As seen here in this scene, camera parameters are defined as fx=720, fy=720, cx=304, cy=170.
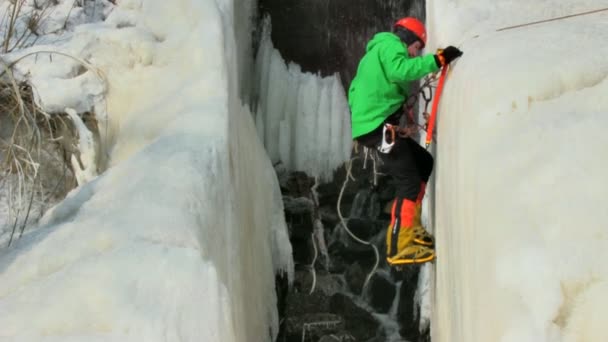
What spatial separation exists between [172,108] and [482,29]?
4.70 feet

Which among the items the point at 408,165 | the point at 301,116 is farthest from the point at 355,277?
the point at 408,165

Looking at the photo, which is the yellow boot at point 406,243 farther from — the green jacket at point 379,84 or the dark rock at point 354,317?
the dark rock at point 354,317

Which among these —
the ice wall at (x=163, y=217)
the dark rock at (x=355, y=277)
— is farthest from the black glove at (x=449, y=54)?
the dark rock at (x=355, y=277)

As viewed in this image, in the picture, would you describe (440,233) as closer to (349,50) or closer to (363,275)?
(363,275)

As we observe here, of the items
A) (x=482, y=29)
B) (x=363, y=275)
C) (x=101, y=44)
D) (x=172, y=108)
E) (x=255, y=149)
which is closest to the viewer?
(x=482, y=29)

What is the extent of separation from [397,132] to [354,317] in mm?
1600

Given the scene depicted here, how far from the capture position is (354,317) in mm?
4398

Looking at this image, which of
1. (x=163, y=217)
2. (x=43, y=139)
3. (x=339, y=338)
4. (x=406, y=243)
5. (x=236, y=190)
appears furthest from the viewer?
Answer: (x=339, y=338)

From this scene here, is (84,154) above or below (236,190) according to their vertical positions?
above

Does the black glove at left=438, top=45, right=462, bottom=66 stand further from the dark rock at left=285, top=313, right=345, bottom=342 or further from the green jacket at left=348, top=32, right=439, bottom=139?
the dark rock at left=285, top=313, right=345, bottom=342

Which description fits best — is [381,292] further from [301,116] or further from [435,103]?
[435,103]

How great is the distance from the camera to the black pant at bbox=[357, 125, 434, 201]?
3.19 metres

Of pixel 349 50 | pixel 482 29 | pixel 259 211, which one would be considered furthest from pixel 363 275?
pixel 482 29

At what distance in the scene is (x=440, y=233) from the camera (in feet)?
9.91
